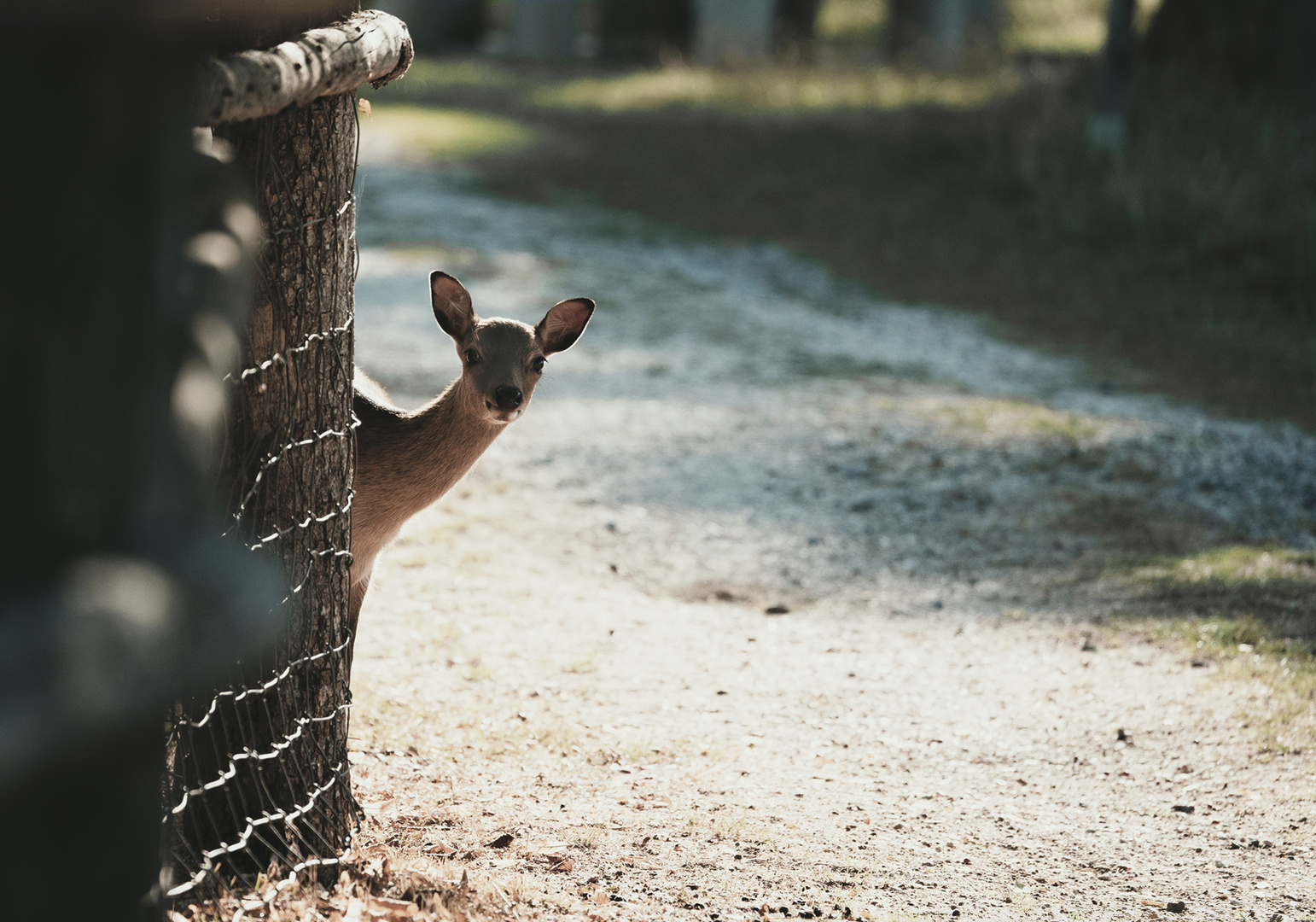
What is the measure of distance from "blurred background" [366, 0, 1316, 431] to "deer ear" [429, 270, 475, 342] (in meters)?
5.82

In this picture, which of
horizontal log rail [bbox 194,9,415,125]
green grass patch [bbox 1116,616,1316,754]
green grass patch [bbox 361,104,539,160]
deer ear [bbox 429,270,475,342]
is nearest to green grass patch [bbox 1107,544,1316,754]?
green grass patch [bbox 1116,616,1316,754]

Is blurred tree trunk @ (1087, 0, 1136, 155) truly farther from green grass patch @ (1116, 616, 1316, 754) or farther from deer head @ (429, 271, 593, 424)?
deer head @ (429, 271, 593, 424)

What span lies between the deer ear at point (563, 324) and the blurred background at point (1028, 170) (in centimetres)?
552

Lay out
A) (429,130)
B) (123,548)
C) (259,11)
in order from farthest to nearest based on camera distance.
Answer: (429,130), (259,11), (123,548)

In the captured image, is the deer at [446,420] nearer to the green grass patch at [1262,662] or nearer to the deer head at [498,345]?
the deer head at [498,345]

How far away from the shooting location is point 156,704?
4.59 ft

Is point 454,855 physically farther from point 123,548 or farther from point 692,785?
point 123,548

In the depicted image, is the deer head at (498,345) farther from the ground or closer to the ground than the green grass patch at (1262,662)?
farther from the ground

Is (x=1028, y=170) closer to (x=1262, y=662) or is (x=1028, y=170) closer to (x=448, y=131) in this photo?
(x=448, y=131)

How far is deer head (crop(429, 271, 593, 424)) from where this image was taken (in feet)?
13.2

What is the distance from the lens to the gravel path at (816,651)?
3.50m

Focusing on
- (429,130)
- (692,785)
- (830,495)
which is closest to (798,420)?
(830,495)

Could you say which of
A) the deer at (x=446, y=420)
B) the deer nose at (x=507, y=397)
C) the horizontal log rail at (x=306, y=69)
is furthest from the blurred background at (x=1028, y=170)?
the horizontal log rail at (x=306, y=69)

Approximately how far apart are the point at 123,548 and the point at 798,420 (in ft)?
21.7
